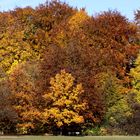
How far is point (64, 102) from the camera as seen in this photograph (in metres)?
53.8

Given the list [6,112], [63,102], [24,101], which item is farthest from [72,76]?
[6,112]

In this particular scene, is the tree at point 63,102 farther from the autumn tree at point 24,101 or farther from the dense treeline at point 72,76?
the autumn tree at point 24,101

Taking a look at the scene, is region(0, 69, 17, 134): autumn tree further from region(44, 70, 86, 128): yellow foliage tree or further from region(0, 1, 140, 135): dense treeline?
region(44, 70, 86, 128): yellow foliage tree

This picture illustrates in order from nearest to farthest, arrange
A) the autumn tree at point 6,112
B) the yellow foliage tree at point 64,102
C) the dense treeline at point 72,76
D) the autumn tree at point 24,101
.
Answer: the autumn tree at point 6,112
the yellow foliage tree at point 64,102
the autumn tree at point 24,101
the dense treeline at point 72,76

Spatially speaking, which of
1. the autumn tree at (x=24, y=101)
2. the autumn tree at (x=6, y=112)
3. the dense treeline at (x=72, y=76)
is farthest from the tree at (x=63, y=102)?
the autumn tree at (x=6, y=112)

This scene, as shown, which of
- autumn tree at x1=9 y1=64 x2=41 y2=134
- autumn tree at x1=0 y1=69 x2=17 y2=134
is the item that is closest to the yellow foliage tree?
autumn tree at x1=9 y1=64 x2=41 y2=134

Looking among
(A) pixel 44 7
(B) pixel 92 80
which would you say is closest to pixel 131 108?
(B) pixel 92 80

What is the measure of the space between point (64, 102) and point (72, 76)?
11.6ft

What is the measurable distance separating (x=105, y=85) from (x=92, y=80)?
3125 mm

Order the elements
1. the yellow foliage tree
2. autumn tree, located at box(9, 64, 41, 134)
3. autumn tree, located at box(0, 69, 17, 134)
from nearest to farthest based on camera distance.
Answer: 1. autumn tree, located at box(0, 69, 17, 134)
2. the yellow foliage tree
3. autumn tree, located at box(9, 64, 41, 134)

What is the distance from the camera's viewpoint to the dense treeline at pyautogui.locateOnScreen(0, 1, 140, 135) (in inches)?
2133

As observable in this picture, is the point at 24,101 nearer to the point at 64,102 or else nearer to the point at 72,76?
the point at 64,102

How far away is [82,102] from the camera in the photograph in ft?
180

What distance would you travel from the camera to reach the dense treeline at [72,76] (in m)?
54.2
